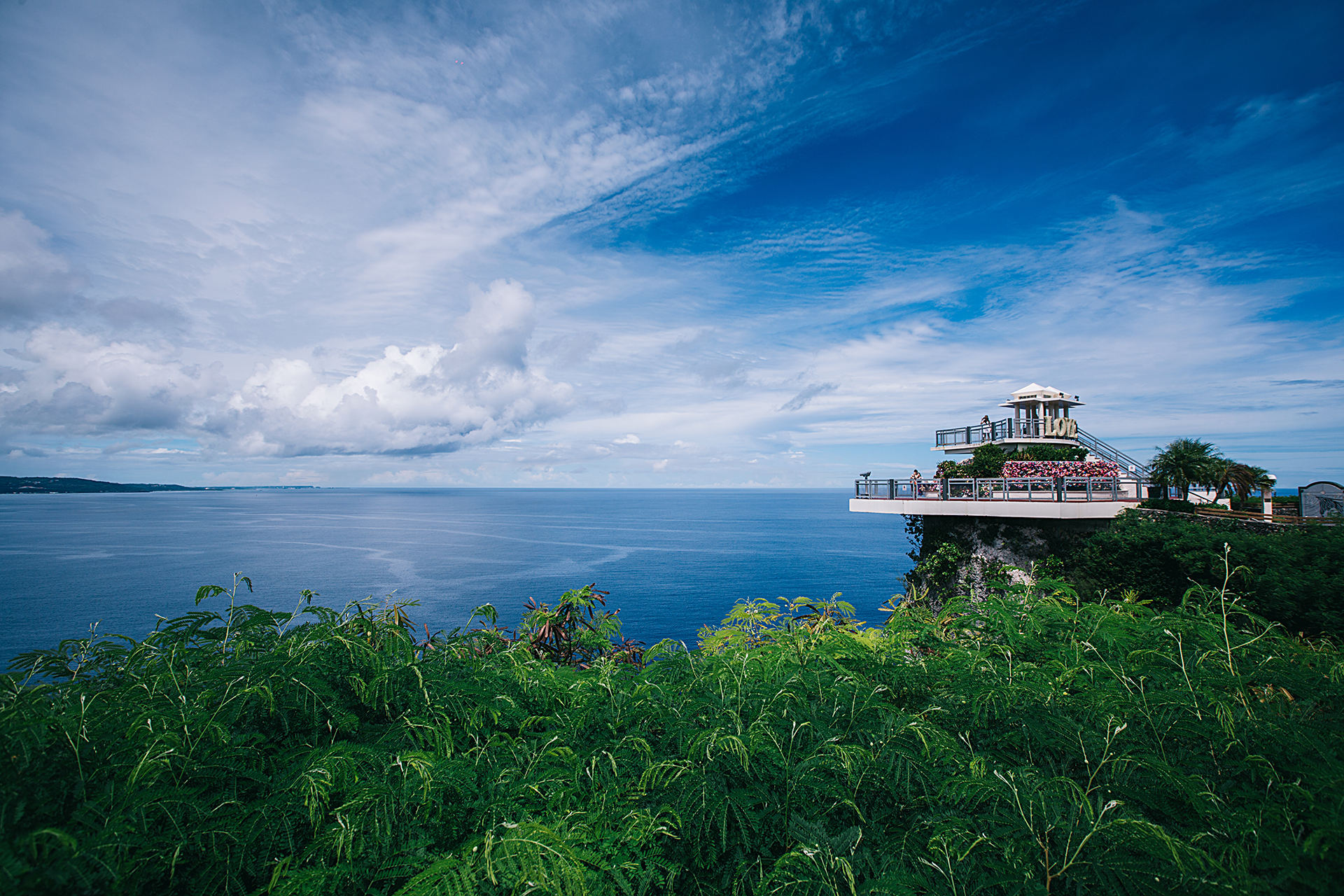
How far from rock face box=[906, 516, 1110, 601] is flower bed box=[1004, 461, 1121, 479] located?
2471 mm

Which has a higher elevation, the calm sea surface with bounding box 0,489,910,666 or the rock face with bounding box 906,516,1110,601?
the rock face with bounding box 906,516,1110,601

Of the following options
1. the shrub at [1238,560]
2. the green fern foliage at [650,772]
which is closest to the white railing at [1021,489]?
the shrub at [1238,560]

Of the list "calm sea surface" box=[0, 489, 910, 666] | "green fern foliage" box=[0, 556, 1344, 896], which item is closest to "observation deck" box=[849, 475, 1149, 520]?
"calm sea surface" box=[0, 489, 910, 666]

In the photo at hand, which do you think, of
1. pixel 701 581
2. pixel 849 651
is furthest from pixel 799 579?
pixel 849 651

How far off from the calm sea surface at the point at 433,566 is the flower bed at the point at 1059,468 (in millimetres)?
14938

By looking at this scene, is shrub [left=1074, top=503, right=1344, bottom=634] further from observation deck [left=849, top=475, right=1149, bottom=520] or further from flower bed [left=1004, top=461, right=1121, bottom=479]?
flower bed [left=1004, top=461, right=1121, bottom=479]

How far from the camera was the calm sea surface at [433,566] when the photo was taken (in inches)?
1441

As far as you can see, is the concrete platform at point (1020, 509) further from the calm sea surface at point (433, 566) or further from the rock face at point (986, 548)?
the calm sea surface at point (433, 566)

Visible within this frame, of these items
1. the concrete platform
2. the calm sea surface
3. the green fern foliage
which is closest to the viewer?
the green fern foliage

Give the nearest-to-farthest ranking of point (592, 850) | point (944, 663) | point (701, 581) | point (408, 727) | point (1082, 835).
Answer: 1. point (1082, 835)
2. point (592, 850)
3. point (408, 727)
4. point (944, 663)
5. point (701, 581)

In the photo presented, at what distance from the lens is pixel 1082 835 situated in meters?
2.11

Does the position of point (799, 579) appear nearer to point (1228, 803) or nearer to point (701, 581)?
point (701, 581)

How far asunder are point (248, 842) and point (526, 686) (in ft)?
4.93

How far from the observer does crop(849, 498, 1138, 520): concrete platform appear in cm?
1677
